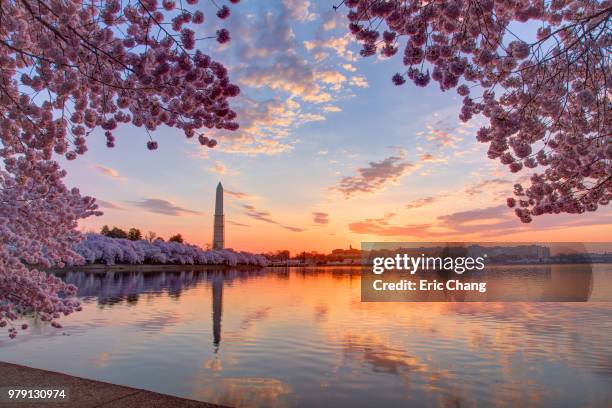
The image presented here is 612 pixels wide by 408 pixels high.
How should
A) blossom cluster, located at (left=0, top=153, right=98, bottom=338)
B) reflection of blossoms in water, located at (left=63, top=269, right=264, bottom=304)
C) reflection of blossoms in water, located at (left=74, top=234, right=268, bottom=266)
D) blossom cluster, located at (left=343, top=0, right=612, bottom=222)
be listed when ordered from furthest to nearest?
reflection of blossoms in water, located at (left=74, top=234, right=268, bottom=266) < reflection of blossoms in water, located at (left=63, top=269, right=264, bottom=304) < blossom cluster, located at (left=0, top=153, right=98, bottom=338) < blossom cluster, located at (left=343, top=0, right=612, bottom=222)

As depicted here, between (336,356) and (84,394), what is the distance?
9326 mm

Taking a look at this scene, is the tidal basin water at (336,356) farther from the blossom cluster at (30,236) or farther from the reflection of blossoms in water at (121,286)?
the reflection of blossoms in water at (121,286)

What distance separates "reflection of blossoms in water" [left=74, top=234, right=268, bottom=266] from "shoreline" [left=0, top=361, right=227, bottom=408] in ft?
209

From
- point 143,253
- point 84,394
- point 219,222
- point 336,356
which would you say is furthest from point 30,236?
point 219,222

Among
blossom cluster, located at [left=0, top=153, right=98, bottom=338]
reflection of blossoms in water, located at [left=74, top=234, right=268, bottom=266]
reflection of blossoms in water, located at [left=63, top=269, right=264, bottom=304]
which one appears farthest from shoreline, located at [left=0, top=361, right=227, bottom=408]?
reflection of blossoms in water, located at [left=74, top=234, right=268, bottom=266]

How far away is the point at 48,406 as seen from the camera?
6.76 m

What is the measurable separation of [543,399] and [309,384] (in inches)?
224

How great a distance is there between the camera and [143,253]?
112 meters

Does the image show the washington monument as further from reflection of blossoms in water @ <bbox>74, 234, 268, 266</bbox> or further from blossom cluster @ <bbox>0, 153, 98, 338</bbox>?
blossom cluster @ <bbox>0, 153, 98, 338</bbox>

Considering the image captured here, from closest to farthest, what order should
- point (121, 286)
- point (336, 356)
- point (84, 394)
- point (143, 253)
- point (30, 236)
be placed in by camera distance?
point (84, 394) < point (30, 236) < point (336, 356) < point (121, 286) < point (143, 253)

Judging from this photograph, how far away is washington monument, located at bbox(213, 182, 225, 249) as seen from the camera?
5153 inches

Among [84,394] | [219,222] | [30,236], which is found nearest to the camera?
[84,394]

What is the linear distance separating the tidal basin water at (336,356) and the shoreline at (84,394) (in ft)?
10.8

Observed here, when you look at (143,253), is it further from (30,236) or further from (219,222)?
(30,236)
